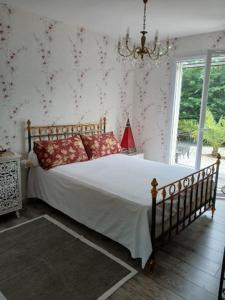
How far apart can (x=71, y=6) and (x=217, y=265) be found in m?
3.10

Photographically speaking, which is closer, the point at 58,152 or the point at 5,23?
the point at 5,23

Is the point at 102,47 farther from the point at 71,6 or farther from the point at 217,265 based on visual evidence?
the point at 217,265

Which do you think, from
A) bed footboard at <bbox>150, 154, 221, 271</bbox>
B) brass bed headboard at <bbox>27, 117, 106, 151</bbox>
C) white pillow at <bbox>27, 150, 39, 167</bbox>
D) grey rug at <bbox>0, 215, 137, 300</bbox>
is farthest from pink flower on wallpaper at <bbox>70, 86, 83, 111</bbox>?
bed footboard at <bbox>150, 154, 221, 271</bbox>

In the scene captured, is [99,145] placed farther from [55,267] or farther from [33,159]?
[55,267]

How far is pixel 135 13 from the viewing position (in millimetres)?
2908

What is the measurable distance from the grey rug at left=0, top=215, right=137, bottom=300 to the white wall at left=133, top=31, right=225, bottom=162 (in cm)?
249

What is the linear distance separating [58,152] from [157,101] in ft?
7.14

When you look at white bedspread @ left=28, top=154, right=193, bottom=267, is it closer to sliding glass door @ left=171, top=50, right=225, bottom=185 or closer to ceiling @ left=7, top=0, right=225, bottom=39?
sliding glass door @ left=171, top=50, right=225, bottom=185

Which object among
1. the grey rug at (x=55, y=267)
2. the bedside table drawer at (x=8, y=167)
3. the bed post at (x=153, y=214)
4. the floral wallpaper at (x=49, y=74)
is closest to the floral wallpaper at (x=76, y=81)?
the floral wallpaper at (x=49, y=74)

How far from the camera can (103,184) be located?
2498 millimetres

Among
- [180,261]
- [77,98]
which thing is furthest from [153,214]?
[77,98]

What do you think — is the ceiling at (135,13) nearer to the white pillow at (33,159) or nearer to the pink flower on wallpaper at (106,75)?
the pink flower on wallpaper at (106,75)

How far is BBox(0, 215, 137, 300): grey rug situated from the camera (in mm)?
1842

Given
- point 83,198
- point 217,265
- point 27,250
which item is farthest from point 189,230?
point 27,250
